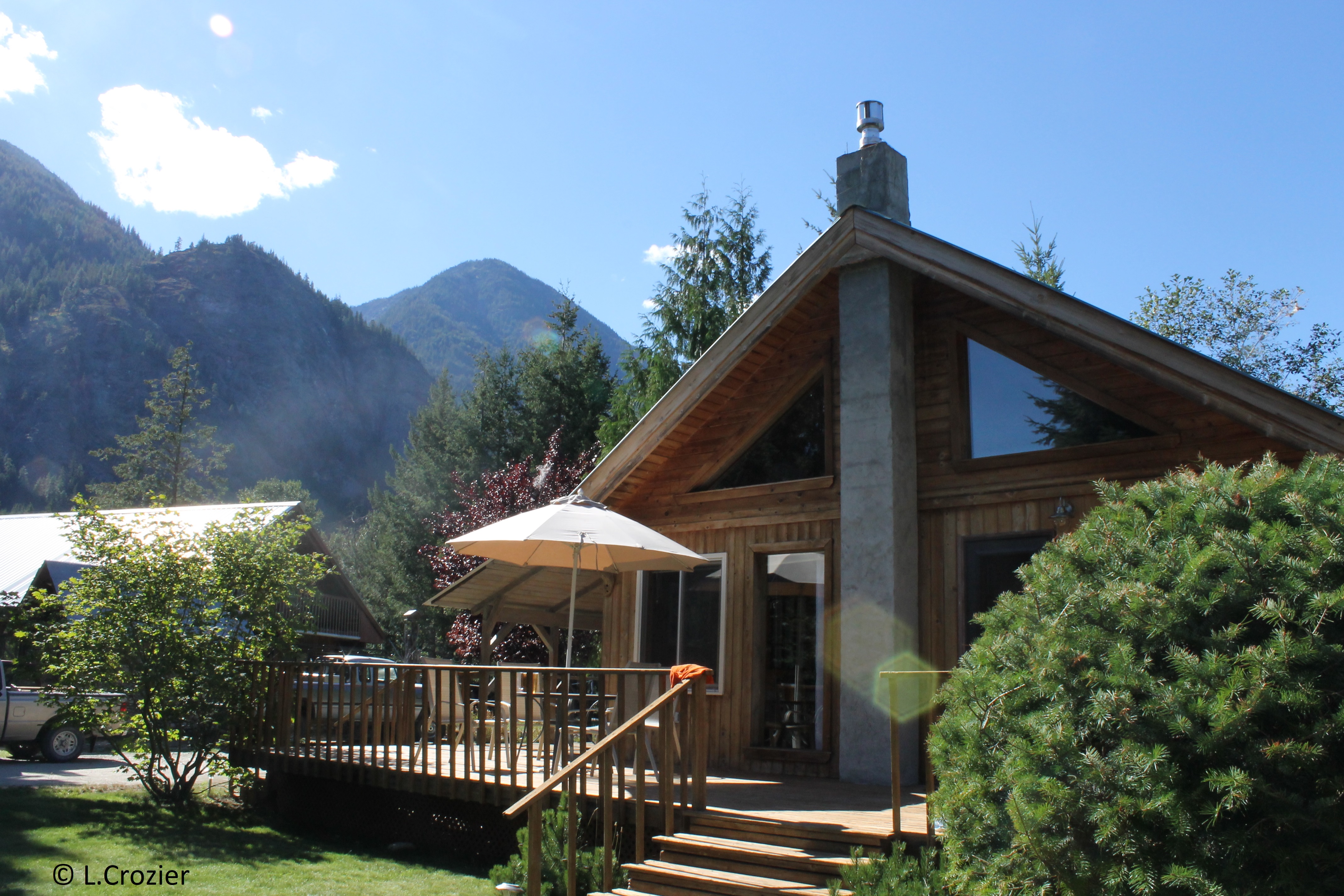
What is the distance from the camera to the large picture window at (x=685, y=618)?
976 cm

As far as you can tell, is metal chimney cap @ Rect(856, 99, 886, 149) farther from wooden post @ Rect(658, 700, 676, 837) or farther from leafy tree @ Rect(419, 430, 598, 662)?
leafy tree @ Rect(419, 430, 598, 662)

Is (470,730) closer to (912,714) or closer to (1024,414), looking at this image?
(912,714)

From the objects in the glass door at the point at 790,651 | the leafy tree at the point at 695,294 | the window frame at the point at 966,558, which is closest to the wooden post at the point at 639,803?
the window frame at the point at 966,558

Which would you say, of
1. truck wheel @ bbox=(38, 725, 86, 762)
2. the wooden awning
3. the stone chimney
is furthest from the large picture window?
truck wheel @ bbox=(38, 725, 86, 762)

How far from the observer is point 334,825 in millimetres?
9859

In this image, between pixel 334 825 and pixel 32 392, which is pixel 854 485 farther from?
pixel 32 392

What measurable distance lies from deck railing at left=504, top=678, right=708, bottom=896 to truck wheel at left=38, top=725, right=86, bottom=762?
464 inches

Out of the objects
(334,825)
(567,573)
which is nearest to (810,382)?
(567,573)

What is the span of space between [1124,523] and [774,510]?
18.5 ft

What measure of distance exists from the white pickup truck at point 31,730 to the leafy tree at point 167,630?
4951 millimetres

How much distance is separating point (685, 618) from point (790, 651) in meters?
1.13

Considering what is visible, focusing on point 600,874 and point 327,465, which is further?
point 327,465

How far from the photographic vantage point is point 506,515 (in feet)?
76.2

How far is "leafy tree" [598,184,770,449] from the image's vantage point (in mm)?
26781
